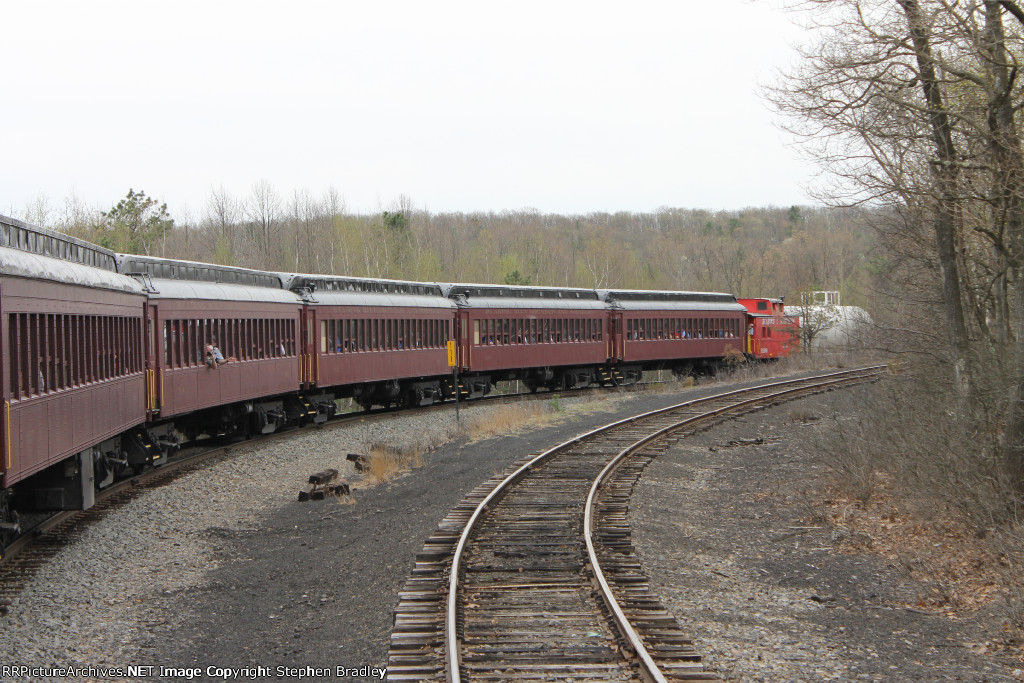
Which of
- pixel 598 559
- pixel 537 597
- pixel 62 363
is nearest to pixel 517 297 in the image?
pixel 62 363

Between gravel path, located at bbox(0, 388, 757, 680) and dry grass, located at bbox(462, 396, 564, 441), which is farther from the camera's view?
dry grass, located at bbox(462, 396, 564, 441)

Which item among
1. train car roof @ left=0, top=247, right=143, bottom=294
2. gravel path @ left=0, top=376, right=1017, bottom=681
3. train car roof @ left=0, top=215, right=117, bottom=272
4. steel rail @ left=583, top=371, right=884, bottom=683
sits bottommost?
gravel path @ left=0, top=376, right=1017, bottom=681

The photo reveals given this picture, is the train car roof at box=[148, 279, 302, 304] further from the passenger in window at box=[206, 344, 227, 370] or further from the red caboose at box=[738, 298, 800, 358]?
the red caboose at box=[738, 298, 800, 358]

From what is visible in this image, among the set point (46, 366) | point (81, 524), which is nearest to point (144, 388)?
point (81, 524)

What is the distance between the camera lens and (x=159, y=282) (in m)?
15.6

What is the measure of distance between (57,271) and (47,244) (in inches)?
26.0

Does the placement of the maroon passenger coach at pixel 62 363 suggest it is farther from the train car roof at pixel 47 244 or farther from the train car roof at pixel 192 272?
the train car roof at pixel 192 272

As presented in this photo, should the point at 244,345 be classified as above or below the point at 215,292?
below

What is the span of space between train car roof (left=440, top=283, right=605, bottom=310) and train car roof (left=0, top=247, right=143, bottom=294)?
15.8 meters

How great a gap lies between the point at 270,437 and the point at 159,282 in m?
4.62

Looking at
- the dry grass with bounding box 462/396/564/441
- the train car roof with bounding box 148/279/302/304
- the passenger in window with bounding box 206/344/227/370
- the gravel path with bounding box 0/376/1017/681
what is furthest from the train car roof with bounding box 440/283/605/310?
the gravel path with bounding box 0/376/1017/681

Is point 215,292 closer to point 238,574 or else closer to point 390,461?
point 390,461

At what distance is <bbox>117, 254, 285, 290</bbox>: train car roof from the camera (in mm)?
14992

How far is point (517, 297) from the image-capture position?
30.5 m
